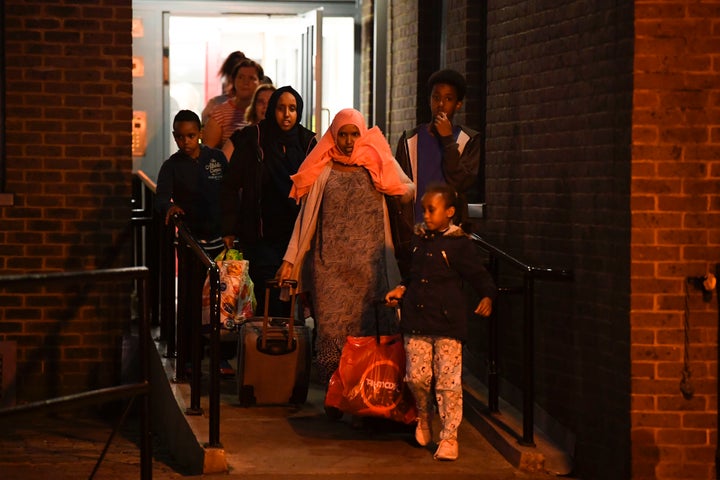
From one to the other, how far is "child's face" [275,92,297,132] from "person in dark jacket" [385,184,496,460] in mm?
1906

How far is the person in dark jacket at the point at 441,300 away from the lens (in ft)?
23.2

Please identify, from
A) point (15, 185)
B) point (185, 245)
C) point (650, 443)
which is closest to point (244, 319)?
point (185, 245)

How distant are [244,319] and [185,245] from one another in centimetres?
60

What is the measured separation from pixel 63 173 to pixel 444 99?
2.97m

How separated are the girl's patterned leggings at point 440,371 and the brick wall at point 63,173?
3.31m

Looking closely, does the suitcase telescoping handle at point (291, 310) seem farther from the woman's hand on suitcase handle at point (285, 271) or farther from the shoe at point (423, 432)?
the shoe at point (423, 432)

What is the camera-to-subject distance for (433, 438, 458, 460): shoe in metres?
7.25

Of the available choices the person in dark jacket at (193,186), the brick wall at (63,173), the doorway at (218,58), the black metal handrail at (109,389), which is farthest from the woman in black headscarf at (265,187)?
the doorway at (218,58)

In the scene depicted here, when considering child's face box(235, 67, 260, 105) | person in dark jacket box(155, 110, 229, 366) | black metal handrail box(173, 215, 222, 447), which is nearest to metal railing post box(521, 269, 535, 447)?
black metal handrail box(173, 215, 222, 447)

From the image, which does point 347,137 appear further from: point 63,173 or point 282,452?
point 63,173

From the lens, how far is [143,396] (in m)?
5.96

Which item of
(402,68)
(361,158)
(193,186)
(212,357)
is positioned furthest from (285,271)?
(402,68)

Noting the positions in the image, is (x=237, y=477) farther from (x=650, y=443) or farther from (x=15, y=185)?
(x=15, y=185)

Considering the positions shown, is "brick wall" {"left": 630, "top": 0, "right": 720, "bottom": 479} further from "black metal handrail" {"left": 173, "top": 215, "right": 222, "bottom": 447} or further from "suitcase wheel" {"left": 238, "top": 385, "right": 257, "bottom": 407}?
"suitcase wheel" {"left": 238, "top": 385, "right": 257, "bottom": 407}
